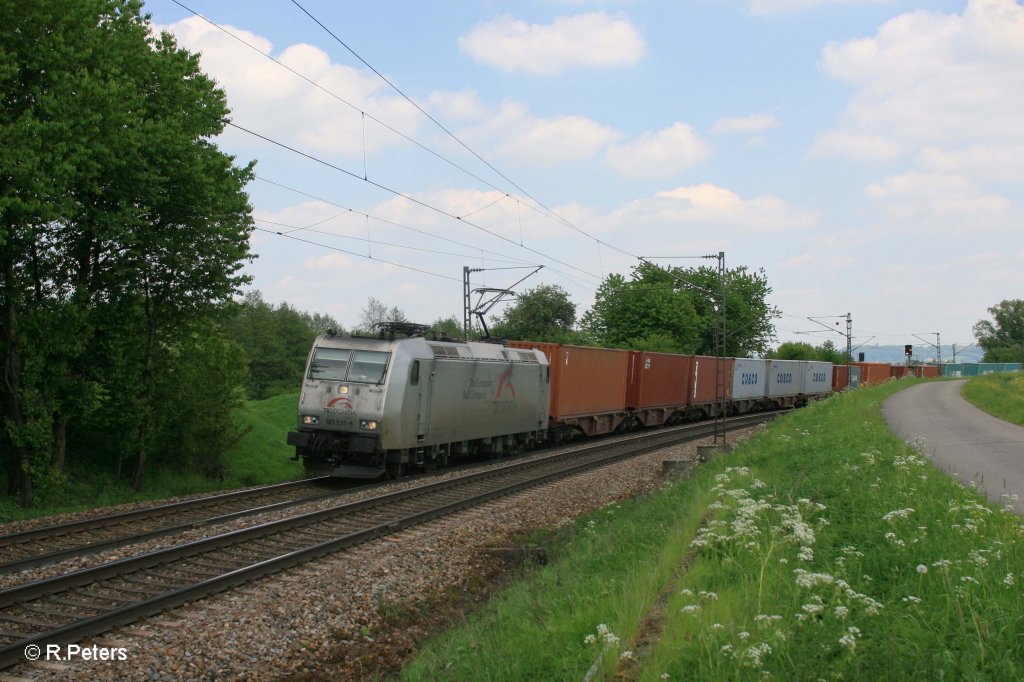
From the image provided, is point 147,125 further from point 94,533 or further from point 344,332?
point 94,533

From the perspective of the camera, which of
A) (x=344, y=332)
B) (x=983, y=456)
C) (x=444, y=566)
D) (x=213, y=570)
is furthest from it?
(x=344, y=332)

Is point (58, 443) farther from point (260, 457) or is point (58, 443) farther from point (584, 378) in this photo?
point (584, 378)


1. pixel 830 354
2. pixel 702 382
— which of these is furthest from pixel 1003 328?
pixel 702 382

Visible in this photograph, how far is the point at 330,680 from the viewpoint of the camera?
6.44 m

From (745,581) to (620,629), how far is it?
1030mm

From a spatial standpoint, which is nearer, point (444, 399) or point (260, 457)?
point (444, 399)

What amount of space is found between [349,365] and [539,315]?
2192 inches

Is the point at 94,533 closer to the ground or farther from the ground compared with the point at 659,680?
closer to the ground

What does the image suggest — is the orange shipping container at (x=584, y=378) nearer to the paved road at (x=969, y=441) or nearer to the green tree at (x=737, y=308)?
the paved road at (x=969, y=441)

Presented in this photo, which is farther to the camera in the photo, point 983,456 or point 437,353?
point 437,353

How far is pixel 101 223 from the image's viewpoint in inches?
592

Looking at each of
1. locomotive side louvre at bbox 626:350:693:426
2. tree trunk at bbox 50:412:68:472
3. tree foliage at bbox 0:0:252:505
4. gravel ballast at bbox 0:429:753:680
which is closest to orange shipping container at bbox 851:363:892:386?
locomotive side louvre at bbox 626:350:693:426

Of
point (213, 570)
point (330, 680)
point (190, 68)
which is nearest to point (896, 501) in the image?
point (330, 680)

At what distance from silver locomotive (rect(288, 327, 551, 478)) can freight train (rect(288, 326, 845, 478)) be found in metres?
0.02
